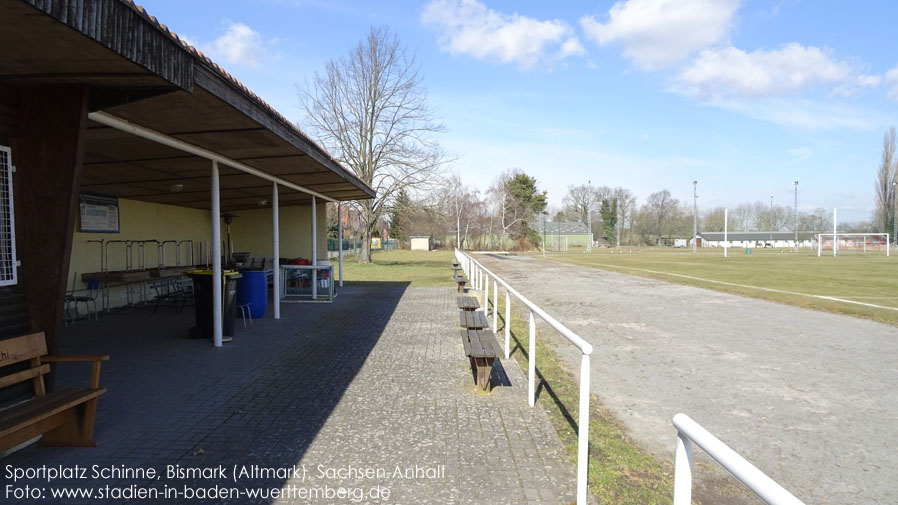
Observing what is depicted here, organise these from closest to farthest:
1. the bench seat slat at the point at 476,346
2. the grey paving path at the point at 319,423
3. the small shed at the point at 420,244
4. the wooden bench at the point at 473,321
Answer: the grey paving path at the point at 319,423
the bench seat slat at the point at 476,346
the wooden bench at the point at 473,321
the small shed at the point at 420,244

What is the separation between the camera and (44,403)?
3387mm

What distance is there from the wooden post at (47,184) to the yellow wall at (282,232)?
37.2ft

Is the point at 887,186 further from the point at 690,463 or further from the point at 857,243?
the point at 690,463

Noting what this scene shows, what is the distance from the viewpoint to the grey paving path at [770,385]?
365cm

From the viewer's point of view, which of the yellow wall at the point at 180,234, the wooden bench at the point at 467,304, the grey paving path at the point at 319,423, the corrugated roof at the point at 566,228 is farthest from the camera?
the corrugated roof at the point at 566,228

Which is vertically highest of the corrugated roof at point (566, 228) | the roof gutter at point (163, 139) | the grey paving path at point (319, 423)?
the corrugated roof at point (566, 228)

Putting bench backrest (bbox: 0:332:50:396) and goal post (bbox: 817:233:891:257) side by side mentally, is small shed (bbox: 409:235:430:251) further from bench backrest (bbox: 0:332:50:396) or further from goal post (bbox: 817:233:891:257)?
bench backrest (bbox: 0:332:50:396)

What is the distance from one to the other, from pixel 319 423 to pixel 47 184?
2895mm

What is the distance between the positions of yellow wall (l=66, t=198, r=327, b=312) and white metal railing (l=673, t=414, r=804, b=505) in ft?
34.8

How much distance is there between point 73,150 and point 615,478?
4712mm

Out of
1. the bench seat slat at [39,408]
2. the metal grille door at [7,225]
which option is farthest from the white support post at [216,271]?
the bench seat slat at [39,408]

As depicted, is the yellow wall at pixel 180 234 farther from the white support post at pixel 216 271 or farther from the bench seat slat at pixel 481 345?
the bench seat slat at pixel 481 345

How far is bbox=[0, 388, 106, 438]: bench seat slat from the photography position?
2.96 m

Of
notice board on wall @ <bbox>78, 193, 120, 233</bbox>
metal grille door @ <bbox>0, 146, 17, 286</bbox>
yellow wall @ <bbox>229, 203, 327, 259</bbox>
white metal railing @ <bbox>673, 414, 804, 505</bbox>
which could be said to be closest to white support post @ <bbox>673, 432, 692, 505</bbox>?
white metal railing @ <bbox>673, 414, 804, 505</bbox>
